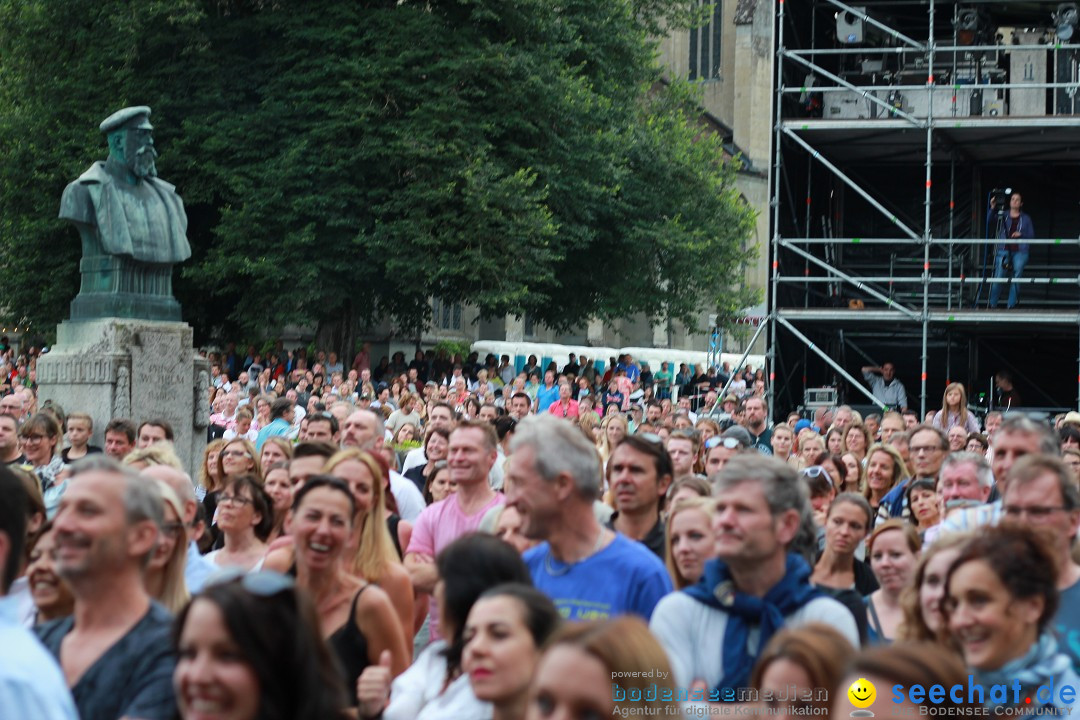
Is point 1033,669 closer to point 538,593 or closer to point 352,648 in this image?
point 538,593

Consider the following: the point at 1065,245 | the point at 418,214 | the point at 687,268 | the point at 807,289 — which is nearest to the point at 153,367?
the point at 807,289

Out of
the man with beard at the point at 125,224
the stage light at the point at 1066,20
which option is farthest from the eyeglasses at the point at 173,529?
the stage light at the point at 1066,20

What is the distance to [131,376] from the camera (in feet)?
53.6

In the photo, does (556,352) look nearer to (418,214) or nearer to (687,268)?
(687,268)

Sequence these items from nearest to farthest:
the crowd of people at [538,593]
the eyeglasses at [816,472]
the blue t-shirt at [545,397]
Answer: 1. the crowd of people at [538,593]
2. the eyeglasses at [816,472]
3. the blue t-shirt at [545,397]

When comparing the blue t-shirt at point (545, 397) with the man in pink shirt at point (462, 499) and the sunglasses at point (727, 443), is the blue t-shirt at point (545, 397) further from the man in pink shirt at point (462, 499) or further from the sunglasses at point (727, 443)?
the man in pink shirt at point (462, 499)

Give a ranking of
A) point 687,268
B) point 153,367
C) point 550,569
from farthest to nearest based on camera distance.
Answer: point 687,268
point 153,367
point 550,569

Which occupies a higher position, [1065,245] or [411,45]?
[411,45]

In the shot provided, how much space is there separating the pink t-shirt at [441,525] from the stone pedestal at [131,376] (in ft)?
28.0

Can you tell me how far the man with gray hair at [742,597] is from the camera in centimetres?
502

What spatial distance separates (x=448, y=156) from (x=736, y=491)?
26.1 metres

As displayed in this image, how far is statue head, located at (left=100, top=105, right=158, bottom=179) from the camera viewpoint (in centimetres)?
1623

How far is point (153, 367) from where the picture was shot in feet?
54.4

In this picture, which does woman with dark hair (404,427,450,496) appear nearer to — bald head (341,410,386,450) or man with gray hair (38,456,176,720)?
bald head (341,410,386,450)
